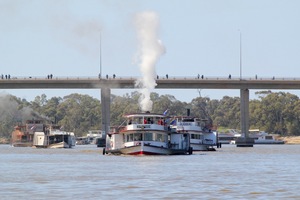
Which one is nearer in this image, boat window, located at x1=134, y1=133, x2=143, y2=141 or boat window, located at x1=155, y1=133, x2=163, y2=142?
boat window, located at x1=134, y1=133, x2=143, y2=141

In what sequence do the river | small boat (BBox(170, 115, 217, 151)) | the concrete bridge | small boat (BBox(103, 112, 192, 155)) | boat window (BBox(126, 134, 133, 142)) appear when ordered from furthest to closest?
the concrete bridge → small boat (BBox(170, 115, 217, 151)) → boat window (BBox(126, 134, 133, 142)) → small boat (BBox(103, 112, 192, 155)) → the river

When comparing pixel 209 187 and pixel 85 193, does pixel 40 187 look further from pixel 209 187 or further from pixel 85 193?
pixel 209 187

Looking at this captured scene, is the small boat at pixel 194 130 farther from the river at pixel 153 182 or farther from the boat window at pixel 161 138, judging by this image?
the river at pixel 153 182

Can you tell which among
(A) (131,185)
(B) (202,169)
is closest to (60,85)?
(B) (202,169)

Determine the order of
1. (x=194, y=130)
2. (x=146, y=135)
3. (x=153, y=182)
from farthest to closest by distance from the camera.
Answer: (x=194, y=130) < (x=146, y=135) < (x=153, y=182)

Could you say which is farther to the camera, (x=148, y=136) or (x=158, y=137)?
(x=158, y=137)

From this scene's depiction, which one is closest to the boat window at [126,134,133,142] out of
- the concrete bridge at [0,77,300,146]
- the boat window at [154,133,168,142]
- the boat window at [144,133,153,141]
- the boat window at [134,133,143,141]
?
the boat window at [134,133,143,141]

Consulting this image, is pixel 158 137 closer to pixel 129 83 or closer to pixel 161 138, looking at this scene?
pixel 161 138

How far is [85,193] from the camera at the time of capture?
193ft

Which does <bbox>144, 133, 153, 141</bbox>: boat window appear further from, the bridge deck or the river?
the bridge deck

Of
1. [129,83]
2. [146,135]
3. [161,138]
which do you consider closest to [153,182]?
[146,135]

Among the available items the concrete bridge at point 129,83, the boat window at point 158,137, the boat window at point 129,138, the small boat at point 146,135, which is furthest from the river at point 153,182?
the concrete bridge at point 129,83

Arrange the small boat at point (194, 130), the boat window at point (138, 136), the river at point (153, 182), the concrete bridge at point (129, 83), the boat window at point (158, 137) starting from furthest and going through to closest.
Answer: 1. the concrete bridge at point (129, 83)
2. the small boat at point (194, 130)
3. the boat window at point (158, 137)
4. the boat window at point (138, 136)
5. the river at point (153, 182)

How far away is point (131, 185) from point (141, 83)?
69.1m
